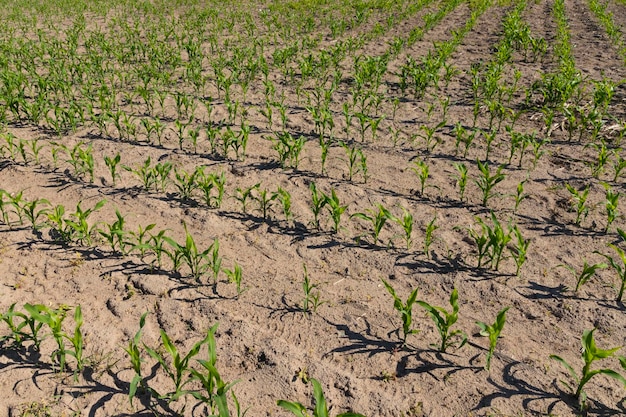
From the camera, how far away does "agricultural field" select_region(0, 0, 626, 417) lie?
2.99m

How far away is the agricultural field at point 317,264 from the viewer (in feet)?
9.82

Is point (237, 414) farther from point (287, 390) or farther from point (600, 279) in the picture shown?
point (600, 279)

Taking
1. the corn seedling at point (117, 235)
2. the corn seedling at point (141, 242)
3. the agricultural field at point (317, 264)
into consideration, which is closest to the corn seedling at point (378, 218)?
the agricultural field at point (317, 264)

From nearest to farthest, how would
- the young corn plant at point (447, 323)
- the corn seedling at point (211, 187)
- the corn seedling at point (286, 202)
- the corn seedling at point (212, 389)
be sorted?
the corn seedling at point (212, 389) < the young corn plant at point (447, 323) < the corn seedling at point (286, 202) < the corn seedling at point (211, 187)

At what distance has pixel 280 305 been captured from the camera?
3738 millimetres

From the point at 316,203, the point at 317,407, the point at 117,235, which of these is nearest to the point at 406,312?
the point at 317,407

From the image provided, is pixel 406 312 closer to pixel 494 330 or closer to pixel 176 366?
pixel 494 330

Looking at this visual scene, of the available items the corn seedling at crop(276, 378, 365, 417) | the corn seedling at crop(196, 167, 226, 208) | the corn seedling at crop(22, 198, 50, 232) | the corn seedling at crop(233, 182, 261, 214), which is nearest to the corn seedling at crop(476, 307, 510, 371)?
the corn seedling at crop(276, 378, 365, 417)

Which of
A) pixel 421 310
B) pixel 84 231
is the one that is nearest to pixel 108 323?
pixel 84 231

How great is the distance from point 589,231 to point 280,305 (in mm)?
3104

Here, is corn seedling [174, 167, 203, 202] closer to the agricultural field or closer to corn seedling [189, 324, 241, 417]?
the agricultural field

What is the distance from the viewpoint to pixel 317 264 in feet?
13.9

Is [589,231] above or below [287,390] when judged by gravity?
above

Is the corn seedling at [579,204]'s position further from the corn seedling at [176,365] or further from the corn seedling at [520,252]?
the corn seedling at [176,365]
